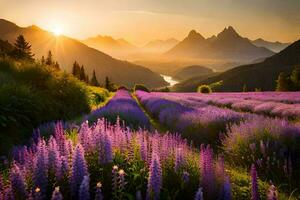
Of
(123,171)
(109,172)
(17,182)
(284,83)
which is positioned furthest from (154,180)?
(284,83)

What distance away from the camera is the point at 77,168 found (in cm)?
323

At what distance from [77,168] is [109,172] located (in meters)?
0.65

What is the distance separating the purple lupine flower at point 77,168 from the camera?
318cm

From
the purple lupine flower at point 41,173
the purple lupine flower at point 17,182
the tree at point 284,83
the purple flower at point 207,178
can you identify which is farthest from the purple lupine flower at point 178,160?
the tree at point 284,83

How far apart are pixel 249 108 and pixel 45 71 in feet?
32.6

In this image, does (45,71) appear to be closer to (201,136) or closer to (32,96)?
(32,96)

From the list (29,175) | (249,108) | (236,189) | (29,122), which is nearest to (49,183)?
(29,175)

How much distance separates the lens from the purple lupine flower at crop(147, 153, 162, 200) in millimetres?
3068


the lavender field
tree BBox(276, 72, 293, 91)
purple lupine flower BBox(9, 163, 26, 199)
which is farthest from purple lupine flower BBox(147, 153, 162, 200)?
tree BBox(276, 72, 293, 91)

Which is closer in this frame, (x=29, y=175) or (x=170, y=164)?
(x=29, y=175)

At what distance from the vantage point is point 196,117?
11.6 meters

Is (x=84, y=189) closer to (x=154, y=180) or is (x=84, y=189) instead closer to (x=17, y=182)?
(x=154, y=180)

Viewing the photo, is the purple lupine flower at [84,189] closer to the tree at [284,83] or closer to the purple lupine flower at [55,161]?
the purple lupine flower at [55,161]

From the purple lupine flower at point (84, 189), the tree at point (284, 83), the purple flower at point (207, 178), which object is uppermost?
the tree at point (284, 83)
